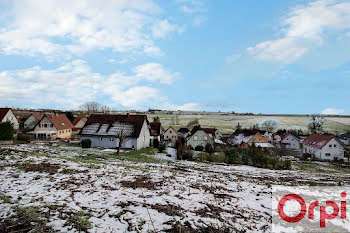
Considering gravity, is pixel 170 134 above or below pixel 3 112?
below

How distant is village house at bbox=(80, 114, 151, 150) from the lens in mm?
35006

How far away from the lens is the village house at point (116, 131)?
115 feet

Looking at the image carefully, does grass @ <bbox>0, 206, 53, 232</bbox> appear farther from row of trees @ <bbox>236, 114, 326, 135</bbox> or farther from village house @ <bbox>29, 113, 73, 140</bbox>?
row of trees @ <bbox>236, 114, 326, 135</bbox>

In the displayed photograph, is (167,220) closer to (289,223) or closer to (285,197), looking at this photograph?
(289,223)

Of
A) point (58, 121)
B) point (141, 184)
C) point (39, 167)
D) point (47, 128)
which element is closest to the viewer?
point (141, 184)

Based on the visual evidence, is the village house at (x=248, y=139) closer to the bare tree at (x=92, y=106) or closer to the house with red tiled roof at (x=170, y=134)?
the house with red tiled roof at (x=170, y=134)

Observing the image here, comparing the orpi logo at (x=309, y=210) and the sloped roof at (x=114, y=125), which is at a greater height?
the sloped roof at (x=114, y=125)

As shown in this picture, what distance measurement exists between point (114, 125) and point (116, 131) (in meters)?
1.85

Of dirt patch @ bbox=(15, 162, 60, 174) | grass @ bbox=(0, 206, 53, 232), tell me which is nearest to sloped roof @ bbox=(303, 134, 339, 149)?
dirt patch @ bbox=(15, 162, 60, 174)

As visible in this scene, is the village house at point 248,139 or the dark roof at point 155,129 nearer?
the dark roof at point 155,129

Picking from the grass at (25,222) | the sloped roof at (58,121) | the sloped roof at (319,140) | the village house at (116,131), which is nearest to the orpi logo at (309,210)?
the grass at (25,222)

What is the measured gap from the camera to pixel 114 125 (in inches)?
1470

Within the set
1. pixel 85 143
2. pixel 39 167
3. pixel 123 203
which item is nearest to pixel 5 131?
pixel 85 143

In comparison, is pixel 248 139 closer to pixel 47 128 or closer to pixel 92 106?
pixel 47 128
